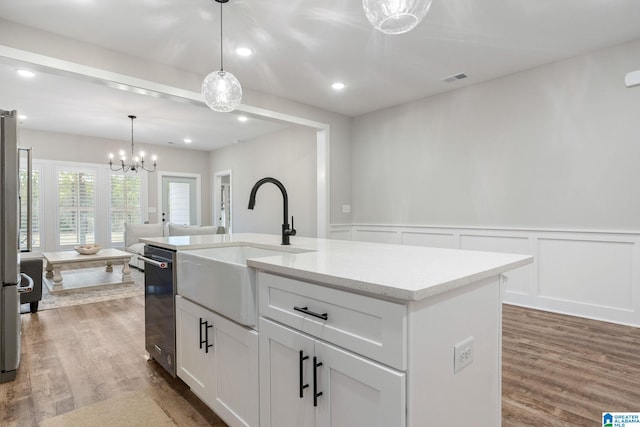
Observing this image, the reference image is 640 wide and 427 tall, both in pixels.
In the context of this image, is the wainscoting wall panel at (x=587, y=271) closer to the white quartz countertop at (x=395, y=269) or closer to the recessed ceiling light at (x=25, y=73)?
the white quartz countertop at (x=395, y=269)

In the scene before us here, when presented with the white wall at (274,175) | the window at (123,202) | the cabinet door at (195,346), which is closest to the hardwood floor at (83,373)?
the cabinet door at (195,346)

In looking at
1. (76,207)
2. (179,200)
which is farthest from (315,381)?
(179,200)

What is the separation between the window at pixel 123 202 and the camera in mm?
7305

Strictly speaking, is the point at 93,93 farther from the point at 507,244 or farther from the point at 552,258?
the point at 552,258

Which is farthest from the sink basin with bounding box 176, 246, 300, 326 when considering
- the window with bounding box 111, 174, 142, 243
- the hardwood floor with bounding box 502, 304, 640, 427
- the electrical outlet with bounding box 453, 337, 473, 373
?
the window with bounding box 111, 174, 142, 243

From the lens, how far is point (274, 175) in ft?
21.5

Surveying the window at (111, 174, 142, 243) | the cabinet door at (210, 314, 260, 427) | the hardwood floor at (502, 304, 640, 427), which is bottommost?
the hardwood floor at (502, 304, 640, 427)

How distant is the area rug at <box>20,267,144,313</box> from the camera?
13.2ft

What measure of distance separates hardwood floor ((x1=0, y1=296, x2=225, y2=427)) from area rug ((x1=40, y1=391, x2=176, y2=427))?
50 mm

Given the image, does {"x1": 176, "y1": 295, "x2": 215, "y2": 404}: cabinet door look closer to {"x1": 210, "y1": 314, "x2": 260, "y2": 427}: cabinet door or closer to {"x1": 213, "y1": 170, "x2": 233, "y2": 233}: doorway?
{"x1": 210, "y1": 314, "x2": 260, "y2": 427}: cabinet door

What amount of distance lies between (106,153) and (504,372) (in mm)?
7980

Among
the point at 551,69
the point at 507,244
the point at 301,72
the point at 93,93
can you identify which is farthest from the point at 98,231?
the point at 551,69

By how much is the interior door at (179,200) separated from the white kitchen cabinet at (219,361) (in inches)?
268

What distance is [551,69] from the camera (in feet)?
11.5
